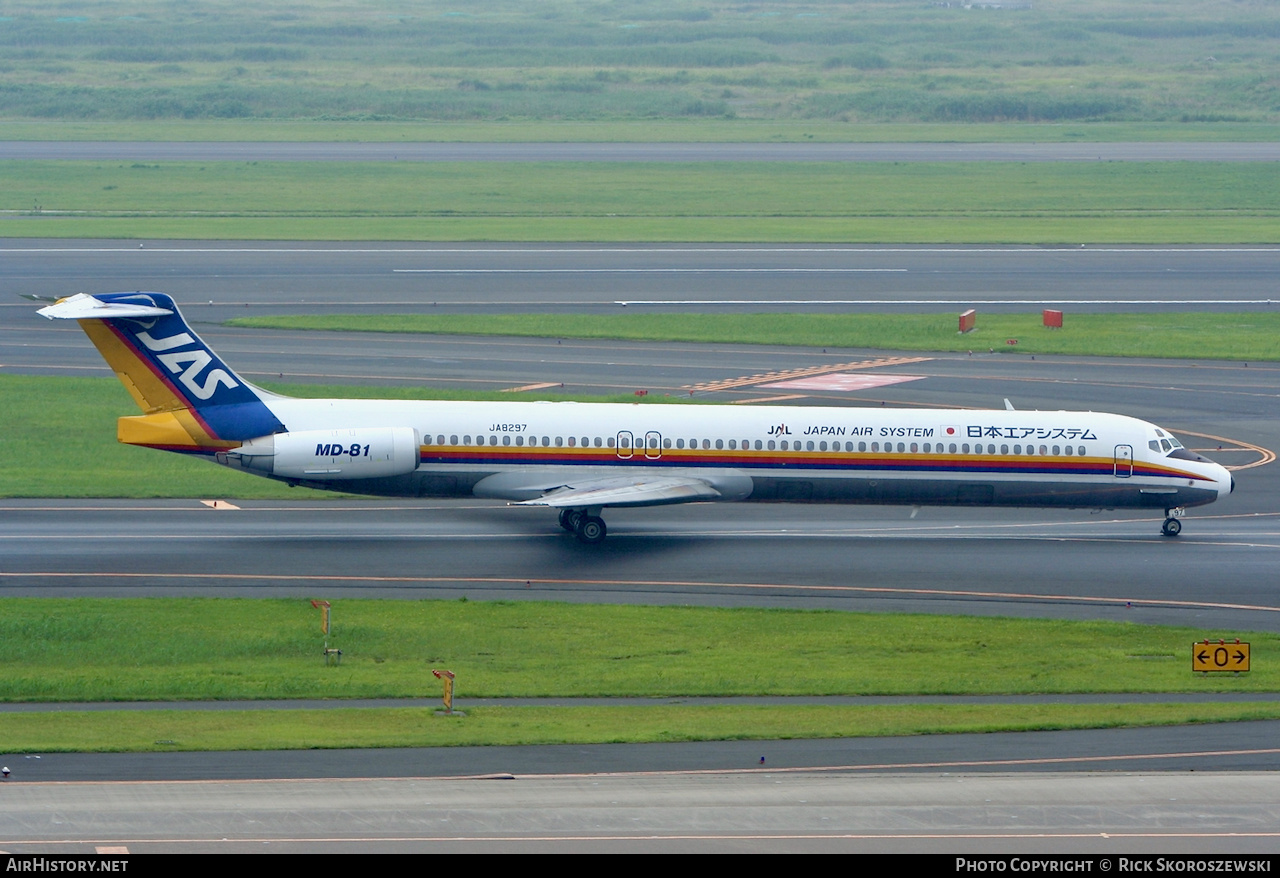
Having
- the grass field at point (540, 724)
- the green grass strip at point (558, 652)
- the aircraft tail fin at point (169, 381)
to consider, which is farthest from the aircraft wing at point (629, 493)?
the grass field at point (540, 724)

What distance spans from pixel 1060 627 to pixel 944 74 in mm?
145660

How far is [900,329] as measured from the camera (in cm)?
7075

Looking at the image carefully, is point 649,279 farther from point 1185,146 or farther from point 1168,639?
point 1185,146

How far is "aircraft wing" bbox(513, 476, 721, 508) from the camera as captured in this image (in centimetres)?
4069

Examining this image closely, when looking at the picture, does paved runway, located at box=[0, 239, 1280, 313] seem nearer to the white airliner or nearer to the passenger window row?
the white airliner

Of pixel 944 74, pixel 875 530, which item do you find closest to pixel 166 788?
pixel 875 530

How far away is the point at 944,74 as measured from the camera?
172 meters

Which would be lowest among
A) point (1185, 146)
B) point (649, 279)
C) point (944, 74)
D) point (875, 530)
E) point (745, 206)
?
point (875, 530)

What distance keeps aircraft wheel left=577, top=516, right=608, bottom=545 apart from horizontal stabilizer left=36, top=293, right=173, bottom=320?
12.4m

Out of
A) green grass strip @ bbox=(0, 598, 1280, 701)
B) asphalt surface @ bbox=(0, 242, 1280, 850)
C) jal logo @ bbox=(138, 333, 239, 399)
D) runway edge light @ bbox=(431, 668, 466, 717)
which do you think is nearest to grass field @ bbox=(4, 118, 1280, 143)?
asphalt surface @ bbox=(0, 242, 1280, 850)

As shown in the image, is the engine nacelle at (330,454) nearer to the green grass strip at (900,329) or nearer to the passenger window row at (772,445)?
the passenger window row at (772,445)

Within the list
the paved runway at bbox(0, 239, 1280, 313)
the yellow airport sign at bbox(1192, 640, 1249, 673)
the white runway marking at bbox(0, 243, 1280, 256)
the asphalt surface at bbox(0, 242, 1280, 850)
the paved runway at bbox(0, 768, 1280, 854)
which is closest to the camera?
the paved runway at bbox(0, 768, 1280, 854)

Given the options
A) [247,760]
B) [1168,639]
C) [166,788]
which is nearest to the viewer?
[166,788]

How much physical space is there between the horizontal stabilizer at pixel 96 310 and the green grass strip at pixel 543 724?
14.1 meters
